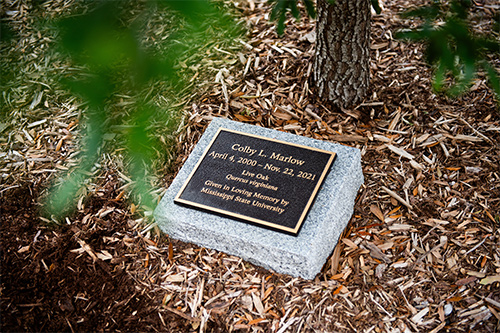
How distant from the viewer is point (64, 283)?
2.98m

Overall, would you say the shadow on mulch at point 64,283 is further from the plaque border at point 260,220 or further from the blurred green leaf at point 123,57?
the blurred green leaf at point 123,57

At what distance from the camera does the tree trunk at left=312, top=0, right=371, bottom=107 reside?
3094 millimetres

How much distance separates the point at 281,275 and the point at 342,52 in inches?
63.0

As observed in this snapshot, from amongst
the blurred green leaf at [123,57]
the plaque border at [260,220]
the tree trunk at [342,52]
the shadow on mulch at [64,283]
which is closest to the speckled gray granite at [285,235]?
the plaque border at [260,220]

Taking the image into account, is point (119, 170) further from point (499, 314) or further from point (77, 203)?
point (499, 314)

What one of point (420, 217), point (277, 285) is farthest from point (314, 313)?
point (420, 217)

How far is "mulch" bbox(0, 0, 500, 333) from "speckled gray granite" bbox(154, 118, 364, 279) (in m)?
0.09

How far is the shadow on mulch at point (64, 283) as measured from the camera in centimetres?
281

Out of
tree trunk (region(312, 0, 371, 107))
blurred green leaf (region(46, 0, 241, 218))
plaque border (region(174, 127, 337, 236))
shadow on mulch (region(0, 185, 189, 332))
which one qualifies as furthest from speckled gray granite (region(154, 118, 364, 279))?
blurred green leaf (region(46, 0, 241, 218))

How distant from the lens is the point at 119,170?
3549mm

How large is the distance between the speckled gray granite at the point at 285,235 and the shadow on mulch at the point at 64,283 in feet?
1.53

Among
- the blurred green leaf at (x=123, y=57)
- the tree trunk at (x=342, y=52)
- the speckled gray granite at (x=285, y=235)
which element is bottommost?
the speckled gray granite at (x=285, y=235)

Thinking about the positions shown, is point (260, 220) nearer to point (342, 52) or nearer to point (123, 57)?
point (342, 52)

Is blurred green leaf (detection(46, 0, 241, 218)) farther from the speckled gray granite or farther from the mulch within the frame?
the speckled gray granite
